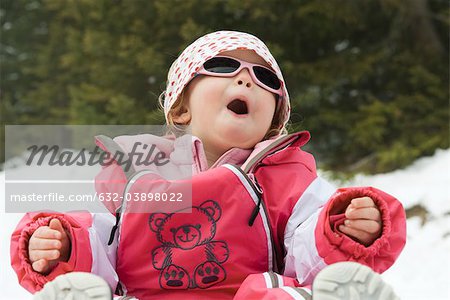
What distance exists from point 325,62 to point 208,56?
4.57 meters

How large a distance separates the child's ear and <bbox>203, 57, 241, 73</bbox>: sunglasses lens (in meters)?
0.17

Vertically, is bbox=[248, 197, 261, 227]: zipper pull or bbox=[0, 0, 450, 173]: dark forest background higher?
bbox=[248, 197, 261, 227]: zipper pull

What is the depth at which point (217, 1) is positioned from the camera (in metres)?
6.12

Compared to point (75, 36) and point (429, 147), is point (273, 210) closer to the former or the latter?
point (429, 147)

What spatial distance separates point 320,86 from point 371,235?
4999 millimetres

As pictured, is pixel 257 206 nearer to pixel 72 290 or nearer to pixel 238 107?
pixel 238 107

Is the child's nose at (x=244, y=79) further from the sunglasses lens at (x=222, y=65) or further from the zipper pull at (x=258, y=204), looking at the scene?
the zipper pull at (x=258, y=204)

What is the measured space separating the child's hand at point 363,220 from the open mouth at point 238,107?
54 centimetres

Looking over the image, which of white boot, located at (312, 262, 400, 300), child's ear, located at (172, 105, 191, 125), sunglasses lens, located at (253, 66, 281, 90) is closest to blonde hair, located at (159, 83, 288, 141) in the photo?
child's ear, located at (172, 105, 191, 125)

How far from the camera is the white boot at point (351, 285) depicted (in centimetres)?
123

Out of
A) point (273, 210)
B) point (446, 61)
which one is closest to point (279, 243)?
point (273, 210)

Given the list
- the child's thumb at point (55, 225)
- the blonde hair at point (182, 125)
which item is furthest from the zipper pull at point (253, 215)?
the child's thumb at point (55, 225)

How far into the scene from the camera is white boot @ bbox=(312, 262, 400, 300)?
123 cm

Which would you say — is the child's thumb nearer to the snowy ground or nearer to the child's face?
the child's face
